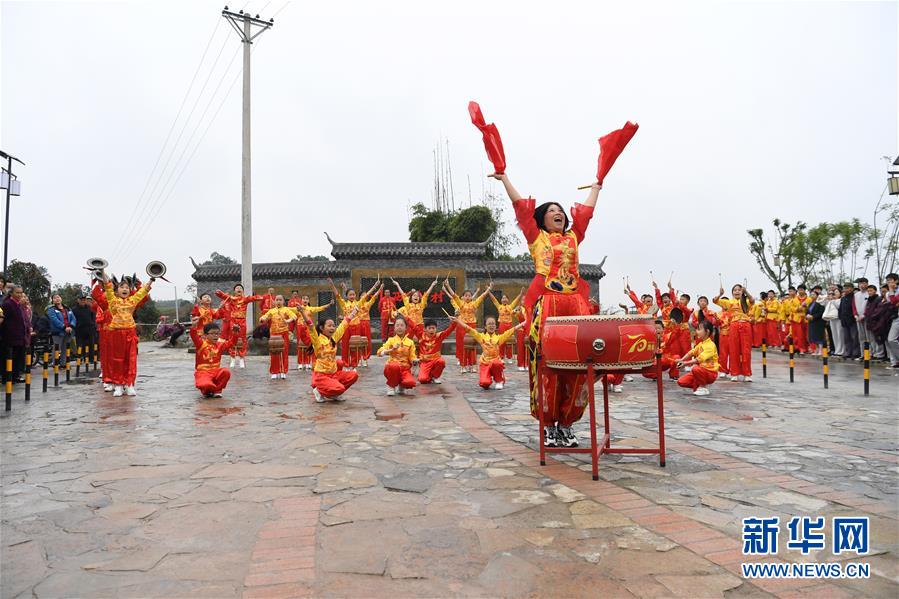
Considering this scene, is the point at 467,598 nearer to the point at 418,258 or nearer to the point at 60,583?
the point at 60,583

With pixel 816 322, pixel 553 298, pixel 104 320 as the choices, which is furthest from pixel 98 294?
pixel 816 322

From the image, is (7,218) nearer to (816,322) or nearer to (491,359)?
(491,359)

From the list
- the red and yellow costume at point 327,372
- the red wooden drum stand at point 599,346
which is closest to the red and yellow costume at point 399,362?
the red and yellow costume at point 327,372

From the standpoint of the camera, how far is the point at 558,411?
5.11 metres

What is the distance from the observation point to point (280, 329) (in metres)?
12.8

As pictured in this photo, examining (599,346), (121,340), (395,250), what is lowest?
(121,340)

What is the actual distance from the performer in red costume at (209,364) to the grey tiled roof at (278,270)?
14872 mm

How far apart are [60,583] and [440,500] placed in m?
1.94

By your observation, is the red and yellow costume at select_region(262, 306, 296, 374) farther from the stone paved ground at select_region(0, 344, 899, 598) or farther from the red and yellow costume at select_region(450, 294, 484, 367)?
the stone paved ground at select_region(0, 344, 899, 598)

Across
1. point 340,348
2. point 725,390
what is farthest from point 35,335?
point 725,390

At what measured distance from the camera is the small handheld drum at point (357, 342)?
12502 millimetres

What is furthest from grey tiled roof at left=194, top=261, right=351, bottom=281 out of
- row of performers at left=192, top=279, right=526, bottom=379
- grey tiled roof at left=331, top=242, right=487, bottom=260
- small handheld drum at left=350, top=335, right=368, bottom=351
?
small handheld drum at left=350, top=335, right=368, bottom=351

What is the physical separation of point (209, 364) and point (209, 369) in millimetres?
94

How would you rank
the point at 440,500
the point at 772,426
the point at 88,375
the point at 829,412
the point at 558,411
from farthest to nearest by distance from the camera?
1. the point at 88,375
2. the point at 829,412
3. the point at 772,426
4. the point at 558,411
5. the point at 440,500
